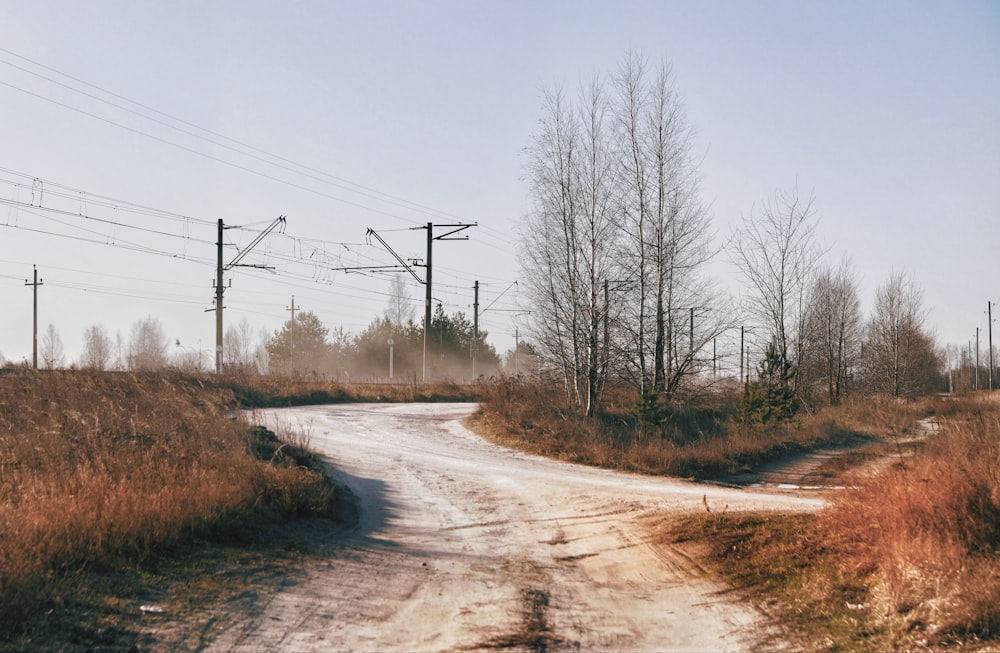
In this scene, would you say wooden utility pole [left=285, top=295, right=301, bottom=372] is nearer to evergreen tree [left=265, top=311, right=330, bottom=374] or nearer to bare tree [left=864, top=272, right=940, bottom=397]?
evergreen tree [left=265, top=311, right=330, bottom=374]

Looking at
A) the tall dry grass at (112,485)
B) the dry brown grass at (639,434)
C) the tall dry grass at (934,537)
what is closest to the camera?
the tall dry grass at (934,537)

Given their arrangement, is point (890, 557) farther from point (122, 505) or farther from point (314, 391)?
point (314, 391)

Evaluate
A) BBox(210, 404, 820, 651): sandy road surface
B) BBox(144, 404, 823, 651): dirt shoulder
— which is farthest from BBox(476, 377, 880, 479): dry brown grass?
BBox(144, 404, 823, 651): dirt shoulder

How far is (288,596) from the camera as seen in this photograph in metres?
7.49

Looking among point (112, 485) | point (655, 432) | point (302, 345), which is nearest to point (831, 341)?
point (655, 432)

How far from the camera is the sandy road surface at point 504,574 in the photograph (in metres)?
6.65

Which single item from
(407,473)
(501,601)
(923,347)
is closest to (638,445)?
(407,473)

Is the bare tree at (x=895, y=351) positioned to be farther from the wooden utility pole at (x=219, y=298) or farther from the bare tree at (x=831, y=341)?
the wooden utility pole at (x=219, y=298)

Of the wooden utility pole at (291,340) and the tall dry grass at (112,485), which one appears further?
the wooden utility pole at (291,340)

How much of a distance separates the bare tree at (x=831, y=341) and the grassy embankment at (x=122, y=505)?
3362 centimetres

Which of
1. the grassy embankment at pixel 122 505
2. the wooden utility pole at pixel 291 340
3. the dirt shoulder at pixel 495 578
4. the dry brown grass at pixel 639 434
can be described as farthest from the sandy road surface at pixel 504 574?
the wooden utility pole at pixel 291 340

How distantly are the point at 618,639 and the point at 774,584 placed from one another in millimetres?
2542

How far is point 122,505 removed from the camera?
8.26m

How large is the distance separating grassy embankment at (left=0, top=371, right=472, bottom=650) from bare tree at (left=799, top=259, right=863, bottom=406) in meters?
33.6
